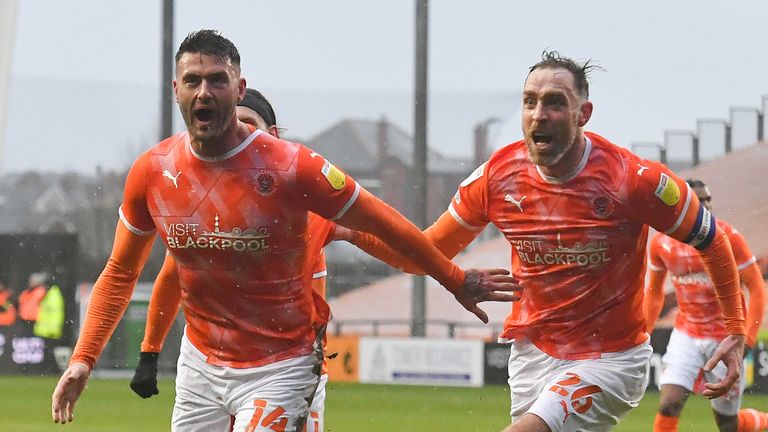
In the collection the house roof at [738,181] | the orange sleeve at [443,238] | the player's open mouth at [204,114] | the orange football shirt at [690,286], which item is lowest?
the house roof at [738,181]

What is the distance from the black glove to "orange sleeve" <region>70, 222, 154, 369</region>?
0.47 metres

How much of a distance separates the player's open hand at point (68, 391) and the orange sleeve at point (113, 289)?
10cm

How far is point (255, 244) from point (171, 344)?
53.4ft

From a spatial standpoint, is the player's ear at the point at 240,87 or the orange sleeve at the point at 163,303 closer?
the player's ear at the point at 240,87

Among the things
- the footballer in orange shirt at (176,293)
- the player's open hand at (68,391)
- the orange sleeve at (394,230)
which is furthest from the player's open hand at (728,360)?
the player's open hand at (68,391)

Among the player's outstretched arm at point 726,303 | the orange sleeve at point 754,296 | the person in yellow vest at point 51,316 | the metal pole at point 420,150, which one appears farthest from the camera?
the metal pole at point 420,150

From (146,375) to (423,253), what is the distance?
4.75 feet

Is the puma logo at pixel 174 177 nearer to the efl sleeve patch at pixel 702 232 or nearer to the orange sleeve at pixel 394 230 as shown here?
the orange sleeve at pixel 394 230

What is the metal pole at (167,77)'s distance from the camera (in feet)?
73.1

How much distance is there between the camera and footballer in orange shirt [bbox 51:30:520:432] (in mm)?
5242

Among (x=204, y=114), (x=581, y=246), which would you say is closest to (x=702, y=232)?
(x=581, y=246)

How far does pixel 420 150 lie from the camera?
21938 millimetres

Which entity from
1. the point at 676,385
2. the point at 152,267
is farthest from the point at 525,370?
the point at 152,267

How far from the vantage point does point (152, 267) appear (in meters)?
23.2
